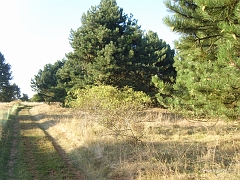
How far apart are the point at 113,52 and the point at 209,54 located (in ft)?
36.2

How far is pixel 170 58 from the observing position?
67.4 feet

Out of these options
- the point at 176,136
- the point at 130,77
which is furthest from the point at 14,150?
the point at 130,77

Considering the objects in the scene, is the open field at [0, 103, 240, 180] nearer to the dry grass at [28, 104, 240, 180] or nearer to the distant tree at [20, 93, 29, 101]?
the dry grass at [28, 104, 240, 180]

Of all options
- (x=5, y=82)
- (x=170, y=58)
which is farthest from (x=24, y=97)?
(x=170, y=58)

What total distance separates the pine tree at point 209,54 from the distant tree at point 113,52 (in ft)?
35.0

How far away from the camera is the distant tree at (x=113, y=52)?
17000 millimetres

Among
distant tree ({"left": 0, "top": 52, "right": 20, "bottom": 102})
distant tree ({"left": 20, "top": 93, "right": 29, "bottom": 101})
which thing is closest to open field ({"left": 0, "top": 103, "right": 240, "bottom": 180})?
distant tree ({"left": 0, "top": 52, "right": 20, "bottom": 102})

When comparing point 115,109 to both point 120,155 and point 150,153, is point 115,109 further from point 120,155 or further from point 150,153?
point 150,153

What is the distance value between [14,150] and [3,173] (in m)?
2.87

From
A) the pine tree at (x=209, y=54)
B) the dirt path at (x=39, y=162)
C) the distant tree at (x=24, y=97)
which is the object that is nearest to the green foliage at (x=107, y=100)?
the dirt path at (x=39, y=162)

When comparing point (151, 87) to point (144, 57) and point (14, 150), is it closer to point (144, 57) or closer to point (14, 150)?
point (144, 57)

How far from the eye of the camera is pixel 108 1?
19438mm

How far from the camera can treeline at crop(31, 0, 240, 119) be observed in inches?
165

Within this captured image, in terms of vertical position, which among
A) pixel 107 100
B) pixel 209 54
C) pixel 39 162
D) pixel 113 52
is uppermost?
pixel 113 52
